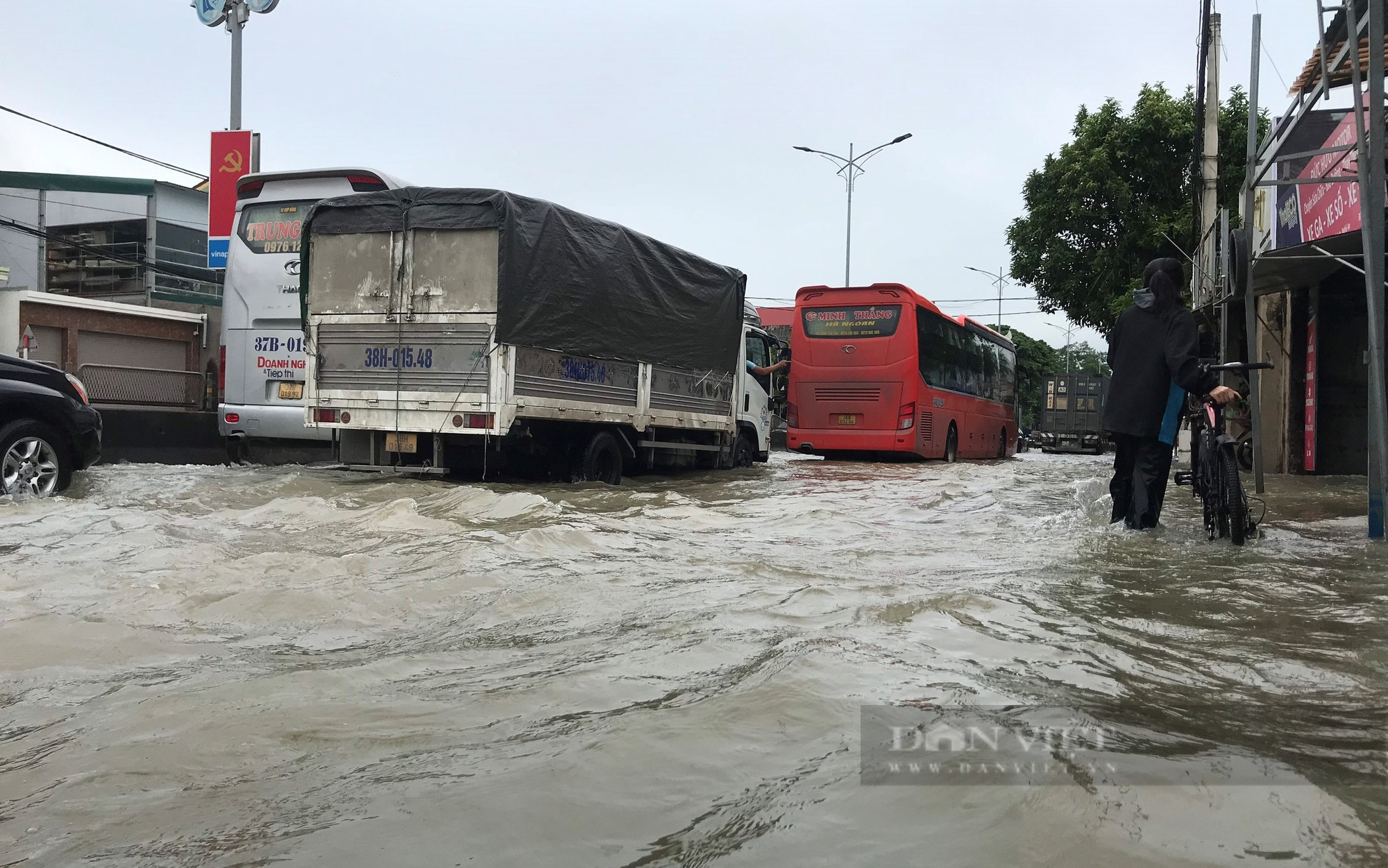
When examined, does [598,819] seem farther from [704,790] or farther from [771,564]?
[771,564]

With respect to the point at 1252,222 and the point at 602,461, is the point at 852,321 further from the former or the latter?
the point at 1252,222

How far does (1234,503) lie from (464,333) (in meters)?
6.61

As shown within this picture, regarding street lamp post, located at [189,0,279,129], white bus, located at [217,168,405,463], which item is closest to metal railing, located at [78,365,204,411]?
street lamp post, located at [189,0,279,129]

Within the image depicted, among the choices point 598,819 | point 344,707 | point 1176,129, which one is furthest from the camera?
point 1176,129

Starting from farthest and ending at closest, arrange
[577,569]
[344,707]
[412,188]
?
[412,188] < [577,569] < [344,707]

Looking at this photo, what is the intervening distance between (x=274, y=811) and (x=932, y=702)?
5.59 ft

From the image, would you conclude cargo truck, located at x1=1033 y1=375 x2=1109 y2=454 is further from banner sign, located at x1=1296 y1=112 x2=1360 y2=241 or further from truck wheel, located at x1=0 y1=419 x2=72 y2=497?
truck wheel, located at x1=0 y1=419 x2=72 y2=497

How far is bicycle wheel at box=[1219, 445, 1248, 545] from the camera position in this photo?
21.7ft

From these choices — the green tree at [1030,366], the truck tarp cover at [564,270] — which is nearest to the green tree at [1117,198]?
the truck tarp cover at [564,270]

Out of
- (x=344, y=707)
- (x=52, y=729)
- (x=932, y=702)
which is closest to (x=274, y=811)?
(x=344, y=707)

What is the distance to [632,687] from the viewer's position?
330 cm

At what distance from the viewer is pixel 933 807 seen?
7.64 feet

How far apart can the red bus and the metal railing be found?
10.3 m

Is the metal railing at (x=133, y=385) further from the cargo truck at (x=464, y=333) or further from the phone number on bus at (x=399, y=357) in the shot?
the phone number on bus at (x=399, y=357)
